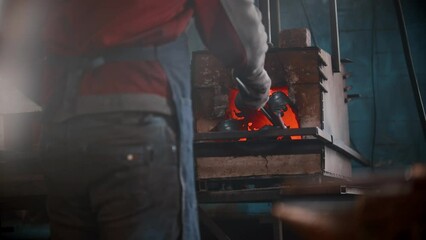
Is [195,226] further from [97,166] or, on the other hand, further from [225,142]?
[225,142]

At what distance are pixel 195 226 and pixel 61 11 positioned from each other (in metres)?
0.87

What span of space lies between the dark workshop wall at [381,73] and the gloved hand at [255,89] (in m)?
5.13

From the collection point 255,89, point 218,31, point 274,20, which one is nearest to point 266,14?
point 274,20

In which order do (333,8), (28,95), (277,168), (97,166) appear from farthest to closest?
1. (333,8)
2. (277,168)
3. (28,95)
4. (97,166)

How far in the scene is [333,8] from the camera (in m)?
5.79

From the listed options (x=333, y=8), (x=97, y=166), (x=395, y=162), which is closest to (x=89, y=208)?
(x=97, y=166)

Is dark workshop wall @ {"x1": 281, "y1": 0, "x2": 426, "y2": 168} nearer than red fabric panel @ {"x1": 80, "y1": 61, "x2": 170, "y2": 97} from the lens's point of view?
No

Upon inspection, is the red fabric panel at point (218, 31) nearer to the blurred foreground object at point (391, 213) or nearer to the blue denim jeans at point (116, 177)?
the blue denim jeans at point (116, 177)

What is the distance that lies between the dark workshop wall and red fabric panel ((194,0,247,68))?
5606 millimetres

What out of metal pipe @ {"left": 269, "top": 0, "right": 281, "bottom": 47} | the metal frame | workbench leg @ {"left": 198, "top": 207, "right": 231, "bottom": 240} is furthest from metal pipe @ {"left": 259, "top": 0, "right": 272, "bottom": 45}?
workbench leg @ {"left": 198, "top": 207, "right": 231, "bottom": 240}

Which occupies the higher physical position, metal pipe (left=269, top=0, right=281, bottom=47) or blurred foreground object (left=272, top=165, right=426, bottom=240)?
metal pipe (left=269, top=0, right=281, bottom=47)

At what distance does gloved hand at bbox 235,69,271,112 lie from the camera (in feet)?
8.20

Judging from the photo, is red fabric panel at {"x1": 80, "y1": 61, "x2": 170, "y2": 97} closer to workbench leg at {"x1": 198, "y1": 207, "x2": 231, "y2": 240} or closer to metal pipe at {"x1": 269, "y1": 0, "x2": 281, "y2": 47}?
workbench leg at {"x1": 198, "y1": 207, "x2": 231, "y2": 240}

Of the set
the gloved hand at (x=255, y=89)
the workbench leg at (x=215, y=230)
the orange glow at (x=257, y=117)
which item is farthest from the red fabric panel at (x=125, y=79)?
the orange glow at (x=257, y=117)
